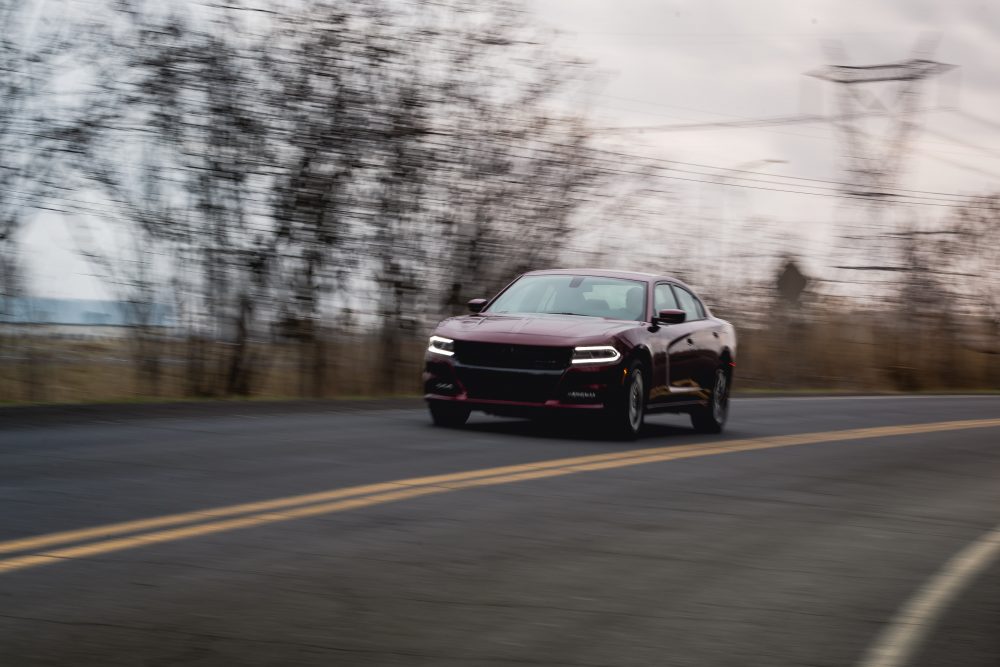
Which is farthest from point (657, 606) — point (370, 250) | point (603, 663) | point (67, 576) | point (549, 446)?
point (370, 250)

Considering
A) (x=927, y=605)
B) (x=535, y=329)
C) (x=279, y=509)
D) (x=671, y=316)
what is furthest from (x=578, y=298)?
(x=927, y=605)

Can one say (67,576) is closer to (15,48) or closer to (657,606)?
(657,606)

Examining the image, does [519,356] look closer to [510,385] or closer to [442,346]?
[510,385]

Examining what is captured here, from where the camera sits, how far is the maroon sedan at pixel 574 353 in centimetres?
1359

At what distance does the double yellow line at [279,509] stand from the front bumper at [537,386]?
73 cm

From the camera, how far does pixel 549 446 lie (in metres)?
13.1

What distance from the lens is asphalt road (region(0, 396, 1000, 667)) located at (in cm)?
543

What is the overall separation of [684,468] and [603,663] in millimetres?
6695

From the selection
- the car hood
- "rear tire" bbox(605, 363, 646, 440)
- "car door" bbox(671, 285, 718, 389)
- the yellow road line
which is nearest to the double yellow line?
"rear tire" bbox(605, 363, 646, 440)

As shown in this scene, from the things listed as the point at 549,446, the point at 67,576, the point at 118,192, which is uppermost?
the point at 118,192

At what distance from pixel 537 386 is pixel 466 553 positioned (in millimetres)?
6371

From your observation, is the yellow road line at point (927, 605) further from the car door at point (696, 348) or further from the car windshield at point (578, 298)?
the car door at point (696, 348)

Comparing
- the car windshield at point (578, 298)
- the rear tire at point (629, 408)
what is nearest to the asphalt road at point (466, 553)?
the rear tire at point (629, 408)

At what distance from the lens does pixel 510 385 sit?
1366 cm
